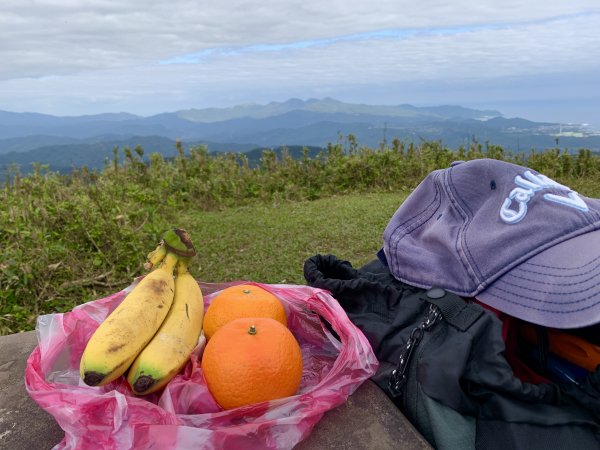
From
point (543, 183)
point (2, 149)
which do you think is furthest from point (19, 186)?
point (2, 149)

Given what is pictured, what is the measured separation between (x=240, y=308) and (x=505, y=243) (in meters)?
0.80

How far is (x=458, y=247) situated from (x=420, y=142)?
7.09 m

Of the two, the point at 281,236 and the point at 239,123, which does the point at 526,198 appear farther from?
the point at 239,123

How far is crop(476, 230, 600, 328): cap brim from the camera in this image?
49.1 inches

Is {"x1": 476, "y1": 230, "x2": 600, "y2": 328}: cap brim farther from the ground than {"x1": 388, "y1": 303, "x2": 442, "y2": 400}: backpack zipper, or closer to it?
farther from the ground

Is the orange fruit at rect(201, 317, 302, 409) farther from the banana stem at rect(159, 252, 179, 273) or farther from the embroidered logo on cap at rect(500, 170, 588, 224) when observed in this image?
the embroidered logo on cap at rect(500, 170, 588, 224)

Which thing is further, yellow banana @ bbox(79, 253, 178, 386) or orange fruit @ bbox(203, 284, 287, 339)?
orange fruit @ bbox(203, 284, 287, 339)

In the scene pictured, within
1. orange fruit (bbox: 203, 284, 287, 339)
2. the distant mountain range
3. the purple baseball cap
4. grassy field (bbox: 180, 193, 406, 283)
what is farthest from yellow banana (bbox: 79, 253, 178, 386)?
the distant mountain range

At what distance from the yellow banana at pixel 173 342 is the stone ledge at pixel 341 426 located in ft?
1.07

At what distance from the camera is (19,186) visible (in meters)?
5.57

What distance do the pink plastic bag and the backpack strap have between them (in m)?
0.24

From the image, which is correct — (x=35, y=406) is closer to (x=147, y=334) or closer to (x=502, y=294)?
Answer: (x=147, y=334)

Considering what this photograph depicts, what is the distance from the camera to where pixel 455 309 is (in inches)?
51.8

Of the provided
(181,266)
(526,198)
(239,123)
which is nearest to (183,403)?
(181,266)
